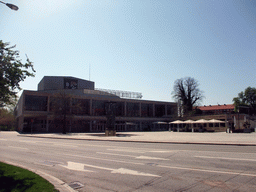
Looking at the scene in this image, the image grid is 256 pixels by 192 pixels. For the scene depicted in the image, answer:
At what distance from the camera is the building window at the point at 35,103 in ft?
175

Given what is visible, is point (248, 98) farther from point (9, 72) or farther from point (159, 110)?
point (9, 72)

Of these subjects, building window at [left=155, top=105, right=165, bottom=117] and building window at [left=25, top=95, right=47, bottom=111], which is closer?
building window at [left=25, top=95, right=47, bottom=111]

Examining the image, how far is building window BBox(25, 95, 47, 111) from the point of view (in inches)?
2096

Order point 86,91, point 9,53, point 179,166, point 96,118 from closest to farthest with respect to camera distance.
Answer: point 179,166 → point 9,53 → point 96,118 → point 86,91

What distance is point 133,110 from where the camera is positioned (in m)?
71.1

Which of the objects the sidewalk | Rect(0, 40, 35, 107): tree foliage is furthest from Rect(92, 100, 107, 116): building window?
Rect(0, 40, 35, 107): tree foliage

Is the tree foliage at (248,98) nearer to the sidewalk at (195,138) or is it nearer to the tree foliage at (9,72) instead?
the sidewalk at (195,138)

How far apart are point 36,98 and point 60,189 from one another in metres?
53.5

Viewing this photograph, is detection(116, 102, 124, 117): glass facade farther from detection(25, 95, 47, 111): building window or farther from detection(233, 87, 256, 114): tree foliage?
detection(233, 87, 256, 114): tree foliage

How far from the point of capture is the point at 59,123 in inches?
2201

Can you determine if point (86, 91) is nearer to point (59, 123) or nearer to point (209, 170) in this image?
point (59, 123)

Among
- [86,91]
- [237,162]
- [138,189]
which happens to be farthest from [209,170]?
[86,91]

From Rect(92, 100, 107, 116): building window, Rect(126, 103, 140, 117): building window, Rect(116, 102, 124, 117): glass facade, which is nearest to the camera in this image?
Rect(92, 100, 107, 116): building window

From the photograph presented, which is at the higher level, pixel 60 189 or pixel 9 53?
pixel 9 53
